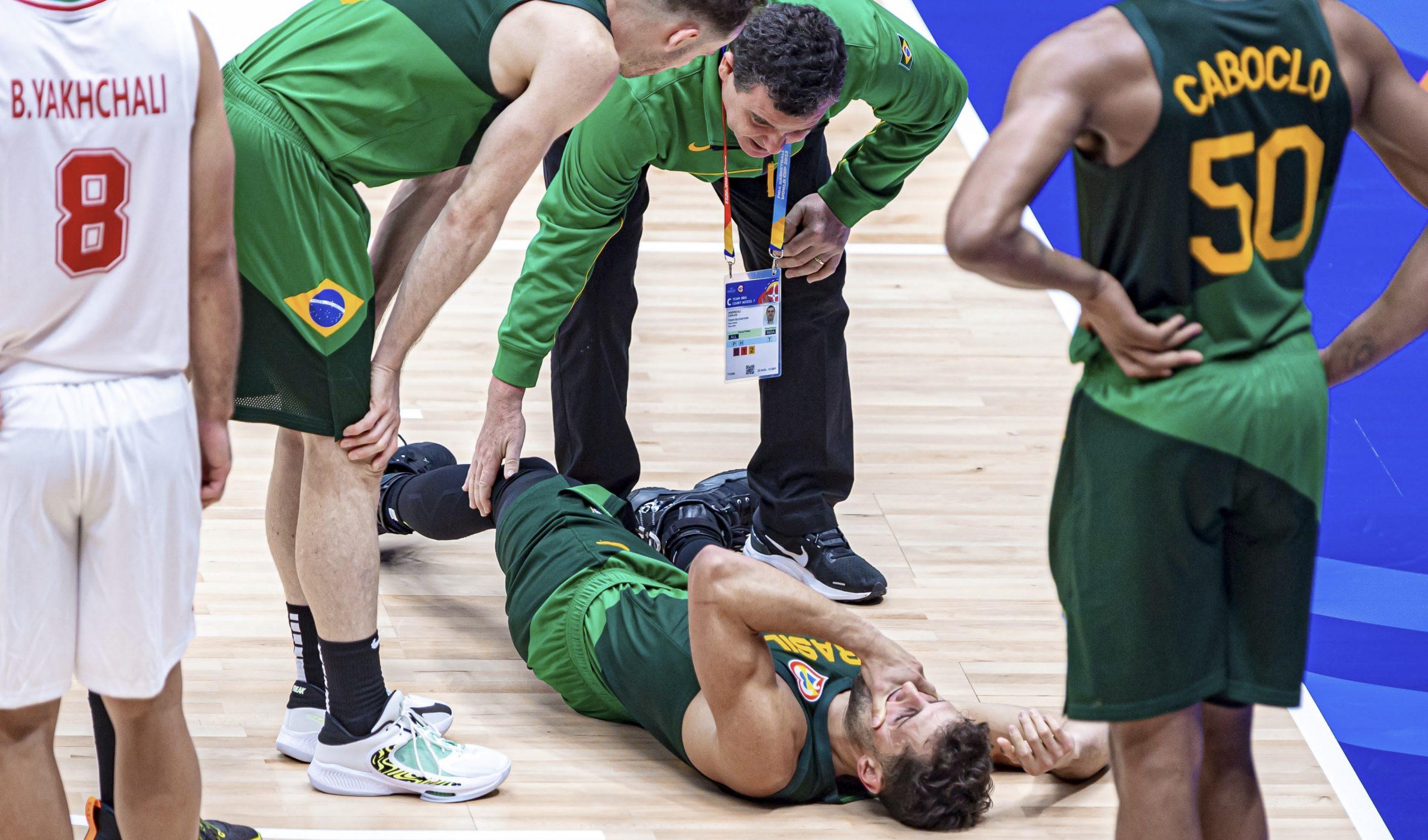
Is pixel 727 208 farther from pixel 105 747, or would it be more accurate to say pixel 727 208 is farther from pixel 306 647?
pixel 105 747

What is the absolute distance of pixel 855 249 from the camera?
6395 mm

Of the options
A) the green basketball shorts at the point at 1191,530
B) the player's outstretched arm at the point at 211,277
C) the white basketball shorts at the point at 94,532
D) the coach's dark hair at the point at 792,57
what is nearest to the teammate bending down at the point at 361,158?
the coach's dark hair at the point at 792,57

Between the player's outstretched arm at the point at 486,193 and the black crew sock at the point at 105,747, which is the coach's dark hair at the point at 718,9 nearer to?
the player's outstretched arm at the point at 486,193

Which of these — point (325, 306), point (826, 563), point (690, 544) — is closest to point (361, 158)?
point (325, 306)

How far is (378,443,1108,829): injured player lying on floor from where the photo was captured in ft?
10.3

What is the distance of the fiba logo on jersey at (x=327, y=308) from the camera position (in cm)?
302

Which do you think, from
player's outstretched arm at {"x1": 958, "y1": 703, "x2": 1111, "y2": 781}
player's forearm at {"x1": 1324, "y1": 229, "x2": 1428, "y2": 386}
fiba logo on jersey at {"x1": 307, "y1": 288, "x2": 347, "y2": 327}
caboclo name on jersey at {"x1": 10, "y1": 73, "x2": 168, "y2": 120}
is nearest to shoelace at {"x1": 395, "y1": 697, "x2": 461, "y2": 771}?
fiba logo on jersey at {"x1": 307, "y1": 288, "x2": 347, "y2": 327}

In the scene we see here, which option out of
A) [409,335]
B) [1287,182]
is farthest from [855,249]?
[1287,182]

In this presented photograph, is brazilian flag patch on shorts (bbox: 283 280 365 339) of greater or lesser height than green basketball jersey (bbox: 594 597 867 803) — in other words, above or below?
above

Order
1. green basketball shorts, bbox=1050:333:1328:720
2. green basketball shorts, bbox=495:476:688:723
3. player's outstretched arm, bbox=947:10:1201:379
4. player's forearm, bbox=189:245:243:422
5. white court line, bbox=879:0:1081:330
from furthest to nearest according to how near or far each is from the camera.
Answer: white court line, bbox=879:0:1081:330
green basketball shorts, bbox=495:476:688:723
player's forearm, bbox=189:245:243:422
green basketball shorts, bbox=1050:333:1328:720
player's outstretched arm, bbox=947:10:1201:379

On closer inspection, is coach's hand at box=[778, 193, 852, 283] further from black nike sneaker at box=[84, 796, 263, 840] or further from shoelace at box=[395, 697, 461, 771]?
black nike sneaker at box=[84, 796, 263, 840]

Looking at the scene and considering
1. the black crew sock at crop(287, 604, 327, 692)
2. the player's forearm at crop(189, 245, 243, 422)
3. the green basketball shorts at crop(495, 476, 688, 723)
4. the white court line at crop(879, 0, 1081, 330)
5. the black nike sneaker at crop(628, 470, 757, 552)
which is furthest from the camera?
the white court line at crop(879, 0, 1081, 330)

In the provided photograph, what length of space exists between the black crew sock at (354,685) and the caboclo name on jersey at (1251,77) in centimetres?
189

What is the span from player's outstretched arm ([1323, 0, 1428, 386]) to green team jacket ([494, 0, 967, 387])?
146cm
